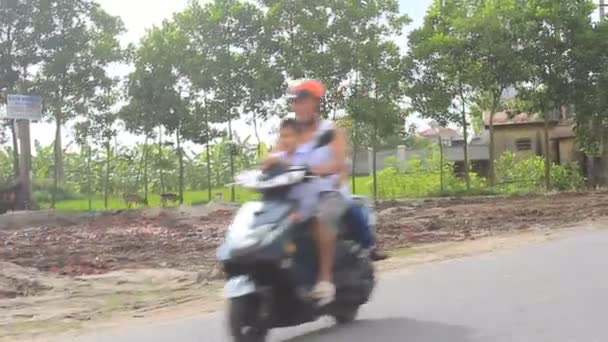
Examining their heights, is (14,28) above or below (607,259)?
above

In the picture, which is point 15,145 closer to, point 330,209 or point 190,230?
point 190,230

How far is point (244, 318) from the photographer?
199 inches

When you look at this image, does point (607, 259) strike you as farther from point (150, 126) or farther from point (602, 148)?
point (602, 148)

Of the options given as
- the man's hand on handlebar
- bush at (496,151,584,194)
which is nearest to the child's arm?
the man's hand on handlebar

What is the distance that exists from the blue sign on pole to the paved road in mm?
15728

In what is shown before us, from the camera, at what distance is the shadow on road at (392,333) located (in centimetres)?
577

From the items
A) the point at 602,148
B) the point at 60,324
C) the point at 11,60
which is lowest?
the point at 60,324

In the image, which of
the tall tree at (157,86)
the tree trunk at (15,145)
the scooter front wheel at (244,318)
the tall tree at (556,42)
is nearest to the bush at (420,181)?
the tall tree at (556,42)

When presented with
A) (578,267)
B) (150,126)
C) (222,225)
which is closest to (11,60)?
(150,126)

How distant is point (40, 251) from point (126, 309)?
5575mm

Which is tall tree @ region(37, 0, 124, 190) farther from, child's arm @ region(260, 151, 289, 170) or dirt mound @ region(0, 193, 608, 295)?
child's arm @ region(260, 151, 289, 170)

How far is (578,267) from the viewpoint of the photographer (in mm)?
8797

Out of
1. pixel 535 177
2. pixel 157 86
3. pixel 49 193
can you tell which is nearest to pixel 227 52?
pixel 157 86

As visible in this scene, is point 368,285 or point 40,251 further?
point 40,251
